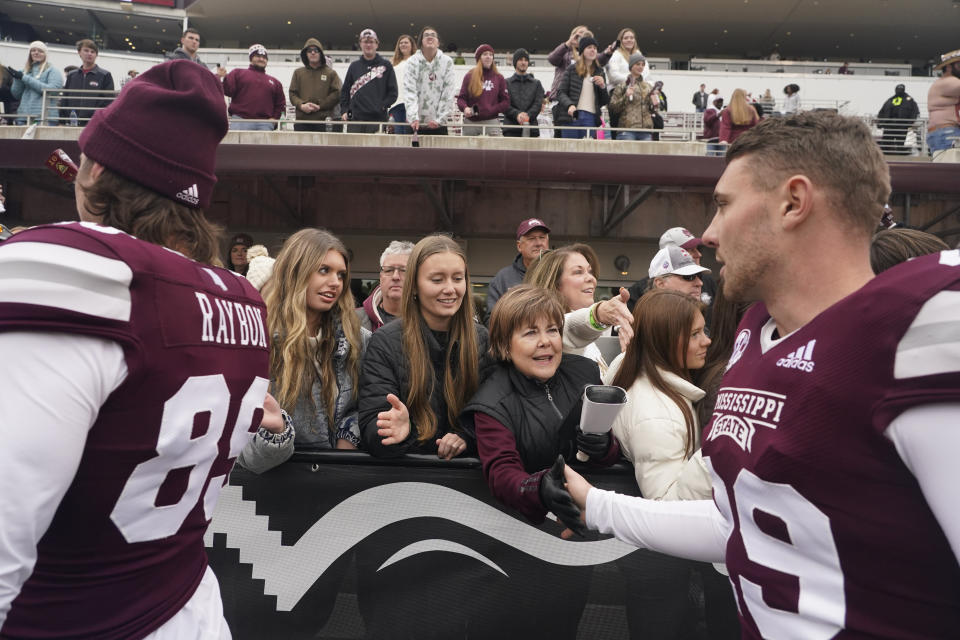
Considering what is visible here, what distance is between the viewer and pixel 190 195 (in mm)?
1375

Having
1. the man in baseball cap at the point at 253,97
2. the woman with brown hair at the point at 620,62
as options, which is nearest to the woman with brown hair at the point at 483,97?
the woman with brown hair at the point at 620,62

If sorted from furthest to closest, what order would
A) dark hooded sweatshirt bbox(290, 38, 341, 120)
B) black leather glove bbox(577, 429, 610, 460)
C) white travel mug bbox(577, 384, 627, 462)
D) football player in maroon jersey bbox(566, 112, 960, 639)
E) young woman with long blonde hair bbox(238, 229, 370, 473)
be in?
dark hooded sweatshirt bbox(290, 38, 341, 120) < young woman with long blonde hair bbox(238, 229, 370, 473) < black leather glove bbox(577, 429, 610, 460) < white travel mug bbox(577, 384, 627, 462) < football player in maroon jersey bbox(566, 112, 960, 639)

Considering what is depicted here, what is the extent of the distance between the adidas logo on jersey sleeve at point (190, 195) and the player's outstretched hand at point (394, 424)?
3.80 ft

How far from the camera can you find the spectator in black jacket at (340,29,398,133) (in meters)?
10.2

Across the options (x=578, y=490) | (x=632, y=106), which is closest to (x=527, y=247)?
(x=578, y=490)

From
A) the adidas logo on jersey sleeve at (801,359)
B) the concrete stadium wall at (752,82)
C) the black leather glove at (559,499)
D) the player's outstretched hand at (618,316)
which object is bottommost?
the black leather glove at (559,499)

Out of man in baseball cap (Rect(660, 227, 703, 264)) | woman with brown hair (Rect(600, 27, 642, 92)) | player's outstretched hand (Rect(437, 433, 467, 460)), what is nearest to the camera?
player's outstretched hand (Rect(437, 433, 467, 460))

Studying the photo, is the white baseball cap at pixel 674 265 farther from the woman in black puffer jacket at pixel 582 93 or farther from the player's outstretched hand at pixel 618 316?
the woman in black puffer jacket at pixel 582 93

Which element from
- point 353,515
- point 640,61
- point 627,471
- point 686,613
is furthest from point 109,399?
point 640,61

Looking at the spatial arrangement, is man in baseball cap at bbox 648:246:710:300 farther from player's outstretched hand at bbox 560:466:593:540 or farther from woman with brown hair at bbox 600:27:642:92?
woman with brown hair at bbox 600:27:642:92

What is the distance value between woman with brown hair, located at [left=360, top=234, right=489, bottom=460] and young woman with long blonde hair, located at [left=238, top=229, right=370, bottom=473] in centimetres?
21

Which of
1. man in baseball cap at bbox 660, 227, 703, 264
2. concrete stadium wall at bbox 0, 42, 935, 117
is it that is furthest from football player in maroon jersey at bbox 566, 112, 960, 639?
concrete stadium wall at bbox 0, 42, 935, 117

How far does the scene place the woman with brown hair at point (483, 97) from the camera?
10414 mm

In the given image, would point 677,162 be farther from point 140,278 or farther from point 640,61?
point 140,278
